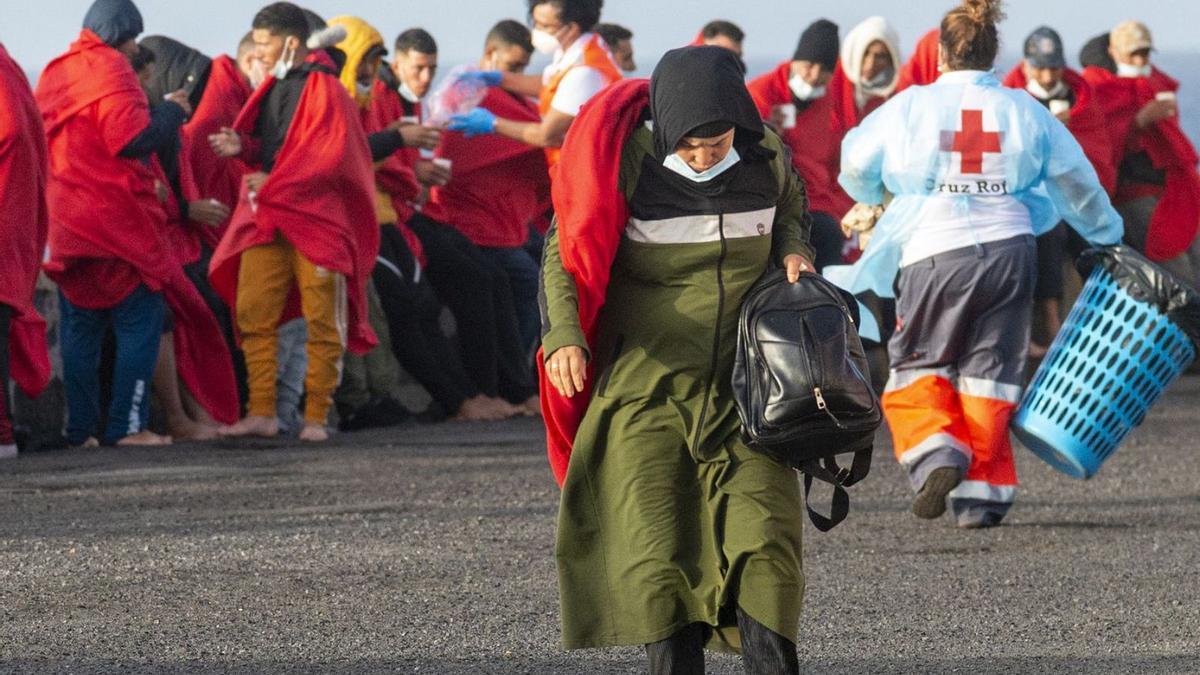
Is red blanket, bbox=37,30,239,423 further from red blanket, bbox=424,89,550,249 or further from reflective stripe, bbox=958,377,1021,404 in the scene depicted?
reflective stripe, bbox=958,377,1021,404

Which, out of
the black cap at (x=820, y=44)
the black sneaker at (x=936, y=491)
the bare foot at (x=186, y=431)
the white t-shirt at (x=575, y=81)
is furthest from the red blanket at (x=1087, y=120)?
the black sneaker at (x=936, y=491)

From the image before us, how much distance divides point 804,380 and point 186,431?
20.5 ft

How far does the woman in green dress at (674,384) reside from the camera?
180 inches

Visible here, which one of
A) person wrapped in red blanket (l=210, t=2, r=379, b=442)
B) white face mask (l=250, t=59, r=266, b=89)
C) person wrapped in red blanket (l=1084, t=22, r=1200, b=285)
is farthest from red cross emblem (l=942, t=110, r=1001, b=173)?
person wrapped in red blanket (l=1084, t=22, r=1200, b=285)

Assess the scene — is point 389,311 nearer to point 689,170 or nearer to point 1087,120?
point 1087,120

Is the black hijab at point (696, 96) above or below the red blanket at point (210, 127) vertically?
above

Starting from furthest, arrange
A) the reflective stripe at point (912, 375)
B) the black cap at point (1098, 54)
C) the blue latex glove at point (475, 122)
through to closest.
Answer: the black cap at point (1098, 54) → the blue latex glove at point (475, 122) → the reflective stripe at point (912, 375)

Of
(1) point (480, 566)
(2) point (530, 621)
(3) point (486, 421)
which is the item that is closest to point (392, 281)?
(3) point (486, 421)

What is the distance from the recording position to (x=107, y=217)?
31.7ft

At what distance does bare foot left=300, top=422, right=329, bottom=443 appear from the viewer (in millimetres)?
10266

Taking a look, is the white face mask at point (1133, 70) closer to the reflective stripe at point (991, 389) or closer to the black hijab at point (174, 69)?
the black hijab at point (174, 69)

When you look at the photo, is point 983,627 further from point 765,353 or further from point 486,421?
point 486,421

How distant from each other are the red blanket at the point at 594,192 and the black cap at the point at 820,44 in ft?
24.1

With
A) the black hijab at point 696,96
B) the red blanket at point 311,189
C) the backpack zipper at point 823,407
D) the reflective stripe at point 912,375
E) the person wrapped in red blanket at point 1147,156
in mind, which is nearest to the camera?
the backpack zipper at point 823,407
